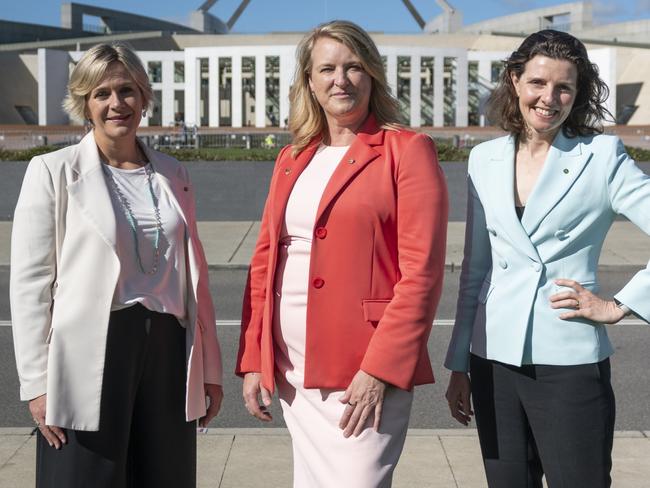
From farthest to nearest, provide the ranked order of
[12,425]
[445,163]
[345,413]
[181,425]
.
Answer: [445,163] → [12,425] → [181,425] → [345,413]

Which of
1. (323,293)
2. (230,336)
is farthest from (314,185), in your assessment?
(230,336)

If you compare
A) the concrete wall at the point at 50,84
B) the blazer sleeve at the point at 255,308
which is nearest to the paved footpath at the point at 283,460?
the blazer sleeve at the point at 255,308

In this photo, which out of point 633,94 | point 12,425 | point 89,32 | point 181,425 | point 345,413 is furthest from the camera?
point 89,32

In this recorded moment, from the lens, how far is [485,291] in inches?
107

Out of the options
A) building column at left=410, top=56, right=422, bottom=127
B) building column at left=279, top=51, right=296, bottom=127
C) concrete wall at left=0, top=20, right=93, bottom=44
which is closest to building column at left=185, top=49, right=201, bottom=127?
building column at left=279, top=51, right=296, bottom=127

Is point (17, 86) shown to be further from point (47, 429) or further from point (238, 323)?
point (47, 429)

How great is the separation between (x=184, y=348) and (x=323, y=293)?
1.79ft

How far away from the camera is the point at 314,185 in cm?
275

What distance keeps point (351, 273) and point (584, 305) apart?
2.16 feet

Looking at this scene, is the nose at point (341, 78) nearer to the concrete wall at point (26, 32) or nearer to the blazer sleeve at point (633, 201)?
the blazer sleeve at point (633, 201)

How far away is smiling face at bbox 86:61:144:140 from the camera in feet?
9.36

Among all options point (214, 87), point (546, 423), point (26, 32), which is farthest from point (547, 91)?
point (26, 32)

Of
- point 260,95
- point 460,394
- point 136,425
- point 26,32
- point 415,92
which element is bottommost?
point 136,425

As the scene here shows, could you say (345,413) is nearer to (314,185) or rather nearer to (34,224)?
(314,185)
